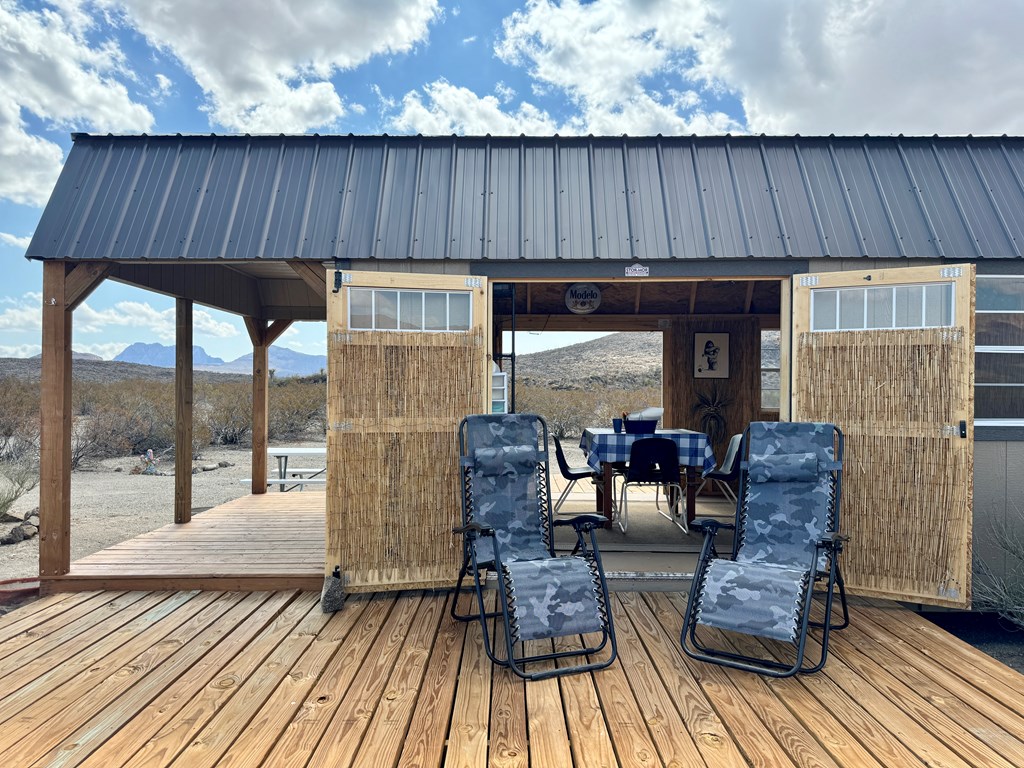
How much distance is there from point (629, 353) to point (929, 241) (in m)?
29.7

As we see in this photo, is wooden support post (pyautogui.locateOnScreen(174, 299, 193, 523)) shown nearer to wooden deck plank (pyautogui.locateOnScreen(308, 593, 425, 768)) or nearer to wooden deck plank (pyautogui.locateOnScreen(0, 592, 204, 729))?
wooden deck plank (pyautogui.locateOnScreen(0, 592, 204, 729))

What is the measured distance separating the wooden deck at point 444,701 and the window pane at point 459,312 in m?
1.84

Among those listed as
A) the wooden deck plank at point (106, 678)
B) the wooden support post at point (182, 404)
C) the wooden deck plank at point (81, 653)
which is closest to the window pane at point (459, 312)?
the wooden deck plank at point (106, 678)

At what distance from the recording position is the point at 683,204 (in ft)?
13.2

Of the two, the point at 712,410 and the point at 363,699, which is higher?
the point at 712,410

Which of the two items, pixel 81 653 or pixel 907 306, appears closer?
pixel 81 653

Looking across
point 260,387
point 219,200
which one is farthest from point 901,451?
point 260,387

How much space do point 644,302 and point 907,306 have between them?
3546 mm

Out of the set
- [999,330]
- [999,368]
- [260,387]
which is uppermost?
[999,330]

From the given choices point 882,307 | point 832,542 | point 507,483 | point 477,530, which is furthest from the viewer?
point 882,307

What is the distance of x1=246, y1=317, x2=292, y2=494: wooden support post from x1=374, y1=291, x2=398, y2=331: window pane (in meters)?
3.40

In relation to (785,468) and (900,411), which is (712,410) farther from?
(785,468)

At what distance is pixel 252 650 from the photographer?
2.87 metres

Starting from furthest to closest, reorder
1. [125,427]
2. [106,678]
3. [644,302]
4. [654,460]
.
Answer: [125,427], [644,302], [654,460], [106,678]
